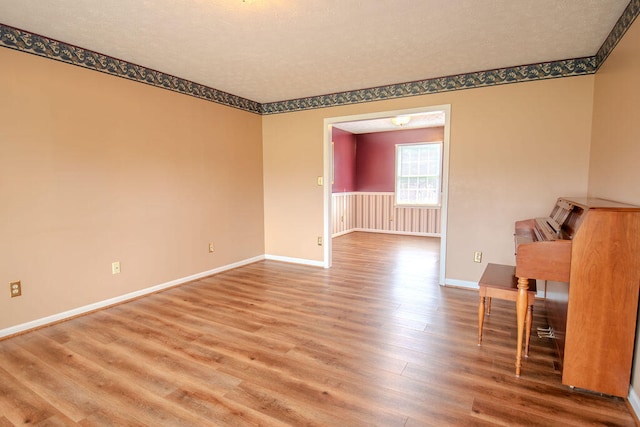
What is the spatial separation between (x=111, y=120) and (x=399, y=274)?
3.69 meters

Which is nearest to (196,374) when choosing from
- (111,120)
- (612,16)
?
(111,120)

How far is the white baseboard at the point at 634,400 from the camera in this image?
1.63 meters

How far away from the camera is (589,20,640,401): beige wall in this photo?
1.94 meters

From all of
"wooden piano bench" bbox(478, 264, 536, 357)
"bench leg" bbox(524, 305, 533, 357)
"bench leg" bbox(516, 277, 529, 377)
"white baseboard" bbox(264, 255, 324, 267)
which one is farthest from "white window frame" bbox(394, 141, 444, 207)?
"bench leg" bbox(516, 277, 529, 377)

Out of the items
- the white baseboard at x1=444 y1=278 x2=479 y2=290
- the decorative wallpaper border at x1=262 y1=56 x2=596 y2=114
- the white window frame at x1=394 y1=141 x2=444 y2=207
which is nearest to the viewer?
the decorative wallpaper border at x1=262 y1=56 x2=596 y2=114

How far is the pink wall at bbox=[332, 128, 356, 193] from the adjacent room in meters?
2.65

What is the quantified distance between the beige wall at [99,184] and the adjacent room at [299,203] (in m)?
0.02

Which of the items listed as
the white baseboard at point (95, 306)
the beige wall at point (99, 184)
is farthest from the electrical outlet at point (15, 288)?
the white baseboard at point (95, 306)

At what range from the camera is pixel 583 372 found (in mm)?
1811

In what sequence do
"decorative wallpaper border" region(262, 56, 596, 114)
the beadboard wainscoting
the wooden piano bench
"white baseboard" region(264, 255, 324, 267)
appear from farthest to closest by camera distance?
the beadboard wainscoting
"white baseboard" region(264, 255, 324, 267)
"decorative wallpaper border" region(262, 56, 596, 114)
the wooden piano bench

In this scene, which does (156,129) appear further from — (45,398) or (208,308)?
(45,398)

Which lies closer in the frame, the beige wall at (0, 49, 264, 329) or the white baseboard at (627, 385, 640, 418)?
the white baseboard at (627, 385, 640, 418)

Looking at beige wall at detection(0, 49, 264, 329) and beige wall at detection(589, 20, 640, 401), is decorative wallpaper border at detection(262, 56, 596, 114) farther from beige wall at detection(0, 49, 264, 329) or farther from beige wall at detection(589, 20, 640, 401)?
beige wall at detection(0, 49, 264, 329)

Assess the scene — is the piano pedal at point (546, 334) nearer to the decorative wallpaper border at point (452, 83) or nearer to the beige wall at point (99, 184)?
the decorative wallpaper border at point (452, 83)
